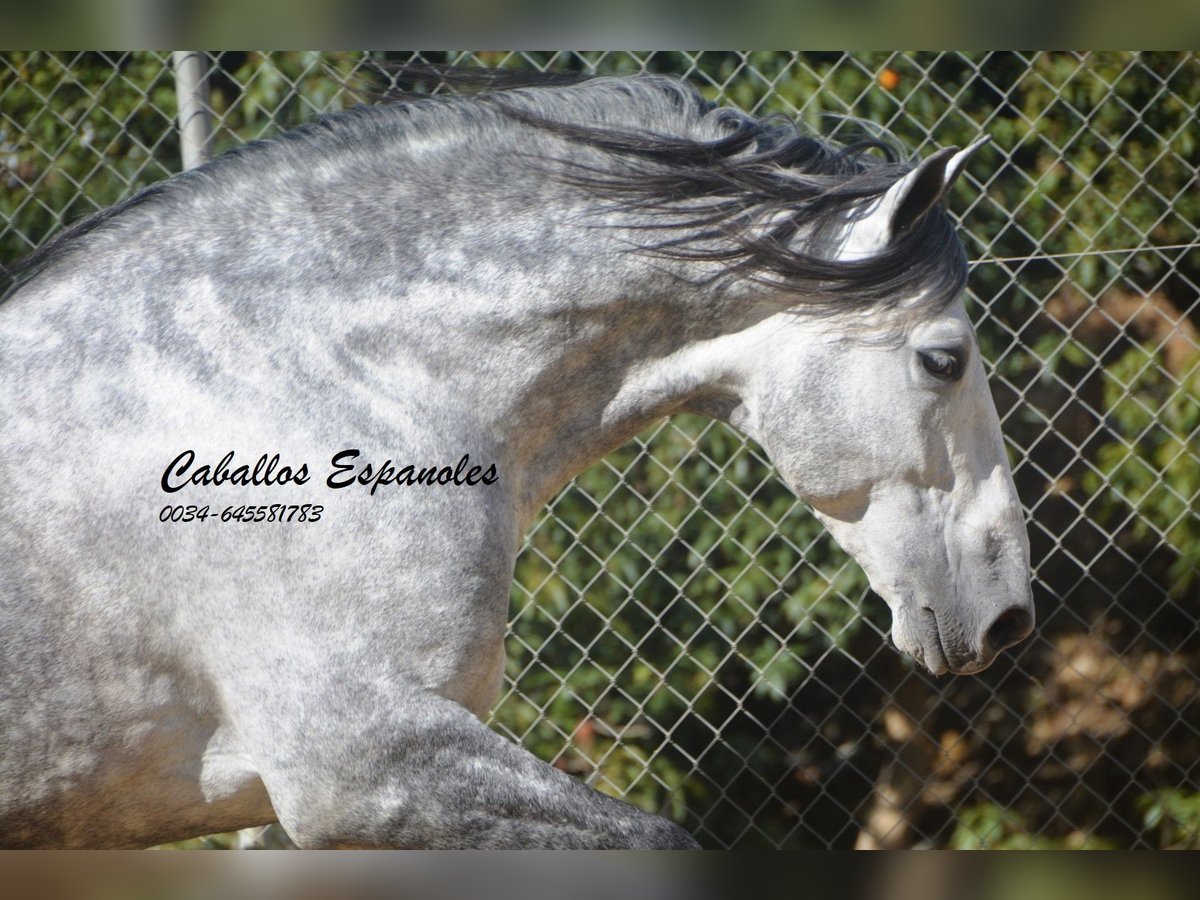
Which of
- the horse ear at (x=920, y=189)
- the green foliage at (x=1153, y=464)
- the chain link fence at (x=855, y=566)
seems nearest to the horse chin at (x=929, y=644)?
the horse ear at (x=920, y=189)

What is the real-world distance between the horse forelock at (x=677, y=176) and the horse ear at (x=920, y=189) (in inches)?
1.1

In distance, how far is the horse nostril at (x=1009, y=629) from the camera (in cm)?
202

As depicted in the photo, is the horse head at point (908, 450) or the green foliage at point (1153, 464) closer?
Answer: the horse head at point (908, 450)

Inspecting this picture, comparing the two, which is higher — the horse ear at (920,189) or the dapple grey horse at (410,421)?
the horse ear at (920,189)

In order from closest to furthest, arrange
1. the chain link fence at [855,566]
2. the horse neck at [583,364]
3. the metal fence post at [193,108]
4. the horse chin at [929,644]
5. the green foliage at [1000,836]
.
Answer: the horse neck at [583,364] < the horse chin at [929,644] < the metal fence post at [193,108] < the chain link fence at [855,566] < the green foliage at [1000,836]

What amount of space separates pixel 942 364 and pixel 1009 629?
1.62 feet

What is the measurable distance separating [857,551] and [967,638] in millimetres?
237

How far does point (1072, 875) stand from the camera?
8.04 ft

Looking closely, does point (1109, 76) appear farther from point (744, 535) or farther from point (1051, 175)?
point (744, 535)

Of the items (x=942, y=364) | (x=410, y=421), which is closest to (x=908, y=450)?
(x=942, y=364)

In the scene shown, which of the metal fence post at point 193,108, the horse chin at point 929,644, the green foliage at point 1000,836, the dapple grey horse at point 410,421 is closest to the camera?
the dapple grey horse at point 410,421

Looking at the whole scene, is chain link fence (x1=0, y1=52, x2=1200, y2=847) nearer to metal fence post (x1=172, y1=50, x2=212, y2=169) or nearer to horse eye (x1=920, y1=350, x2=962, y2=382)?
metal fence post (x1=172, y1=50, x2=212, y2=169)

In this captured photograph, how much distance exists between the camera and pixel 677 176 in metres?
1.91

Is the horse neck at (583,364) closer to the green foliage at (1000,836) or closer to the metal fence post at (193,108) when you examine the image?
the metal fence post at (193,108)
